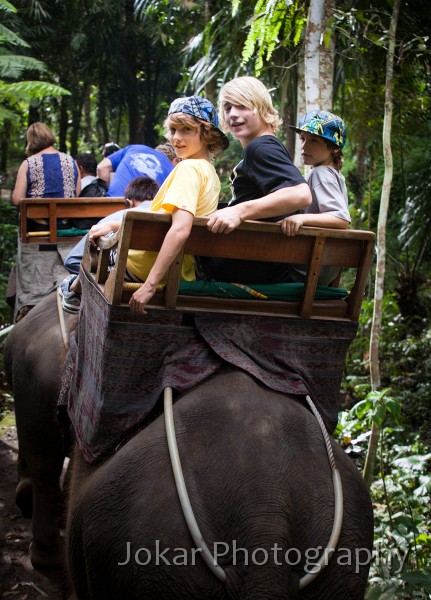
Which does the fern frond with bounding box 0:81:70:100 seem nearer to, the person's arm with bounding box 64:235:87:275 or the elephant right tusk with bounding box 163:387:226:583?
the person's arm with bounding box 64:235:87:275

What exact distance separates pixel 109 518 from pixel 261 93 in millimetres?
1927

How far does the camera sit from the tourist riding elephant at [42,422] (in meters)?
5.09

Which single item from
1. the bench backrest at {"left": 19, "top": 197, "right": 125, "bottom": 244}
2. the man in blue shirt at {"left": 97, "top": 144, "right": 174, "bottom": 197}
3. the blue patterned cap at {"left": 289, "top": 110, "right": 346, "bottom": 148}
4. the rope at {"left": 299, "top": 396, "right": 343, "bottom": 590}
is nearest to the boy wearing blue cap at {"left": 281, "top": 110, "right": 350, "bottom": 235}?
the blue patterned cap at {"left": 289, "top": 110, "right": 346, "bottom": 148}

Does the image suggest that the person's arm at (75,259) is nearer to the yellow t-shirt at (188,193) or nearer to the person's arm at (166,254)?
the yellow t-shirt at (188,193)

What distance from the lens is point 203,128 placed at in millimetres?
3564

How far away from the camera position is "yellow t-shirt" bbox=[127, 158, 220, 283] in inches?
126

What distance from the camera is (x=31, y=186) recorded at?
7.02m

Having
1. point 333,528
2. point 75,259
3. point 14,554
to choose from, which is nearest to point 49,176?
point 75,259

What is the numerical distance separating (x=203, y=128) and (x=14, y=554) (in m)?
4.02

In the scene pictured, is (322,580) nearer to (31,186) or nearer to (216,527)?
(216,527)

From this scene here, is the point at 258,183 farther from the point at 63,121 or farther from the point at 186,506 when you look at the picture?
the point at 63,121

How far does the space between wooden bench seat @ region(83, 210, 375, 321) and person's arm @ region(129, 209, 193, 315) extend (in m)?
0.05

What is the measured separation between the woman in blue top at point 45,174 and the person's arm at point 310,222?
4154mm

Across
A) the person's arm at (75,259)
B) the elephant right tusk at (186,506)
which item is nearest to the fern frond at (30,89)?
the person's arm at (75,259)
